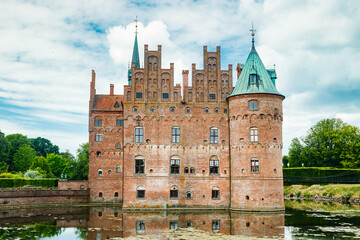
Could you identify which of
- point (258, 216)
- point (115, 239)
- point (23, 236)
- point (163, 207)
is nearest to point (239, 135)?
point (258, 216)

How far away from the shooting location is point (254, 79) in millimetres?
35125

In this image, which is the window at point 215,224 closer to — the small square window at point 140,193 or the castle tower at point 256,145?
the castle tower at point 256,145

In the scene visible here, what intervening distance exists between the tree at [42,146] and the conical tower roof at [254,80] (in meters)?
75.6

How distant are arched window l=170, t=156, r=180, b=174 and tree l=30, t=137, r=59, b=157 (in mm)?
70231

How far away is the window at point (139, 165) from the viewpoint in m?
36.1

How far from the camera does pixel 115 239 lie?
64.5ft

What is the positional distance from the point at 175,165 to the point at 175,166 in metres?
0.10

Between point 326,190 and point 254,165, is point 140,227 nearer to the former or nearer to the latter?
point 254,165

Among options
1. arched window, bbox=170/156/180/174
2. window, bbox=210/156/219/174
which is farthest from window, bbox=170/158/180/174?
window, bbox=210/156/219/174

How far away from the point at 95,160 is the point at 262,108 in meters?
20.6

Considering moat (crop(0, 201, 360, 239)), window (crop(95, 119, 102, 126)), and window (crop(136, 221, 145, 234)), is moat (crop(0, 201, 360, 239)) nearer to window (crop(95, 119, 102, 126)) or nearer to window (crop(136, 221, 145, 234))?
window (crop(136, 221, 145, 234))

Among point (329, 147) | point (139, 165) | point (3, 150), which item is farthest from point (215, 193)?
point (3, 150)

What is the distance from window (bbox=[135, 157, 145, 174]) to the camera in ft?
118

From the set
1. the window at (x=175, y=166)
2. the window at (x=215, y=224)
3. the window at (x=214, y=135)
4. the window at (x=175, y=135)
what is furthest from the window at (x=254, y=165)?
the window at (x=215, y=224)
